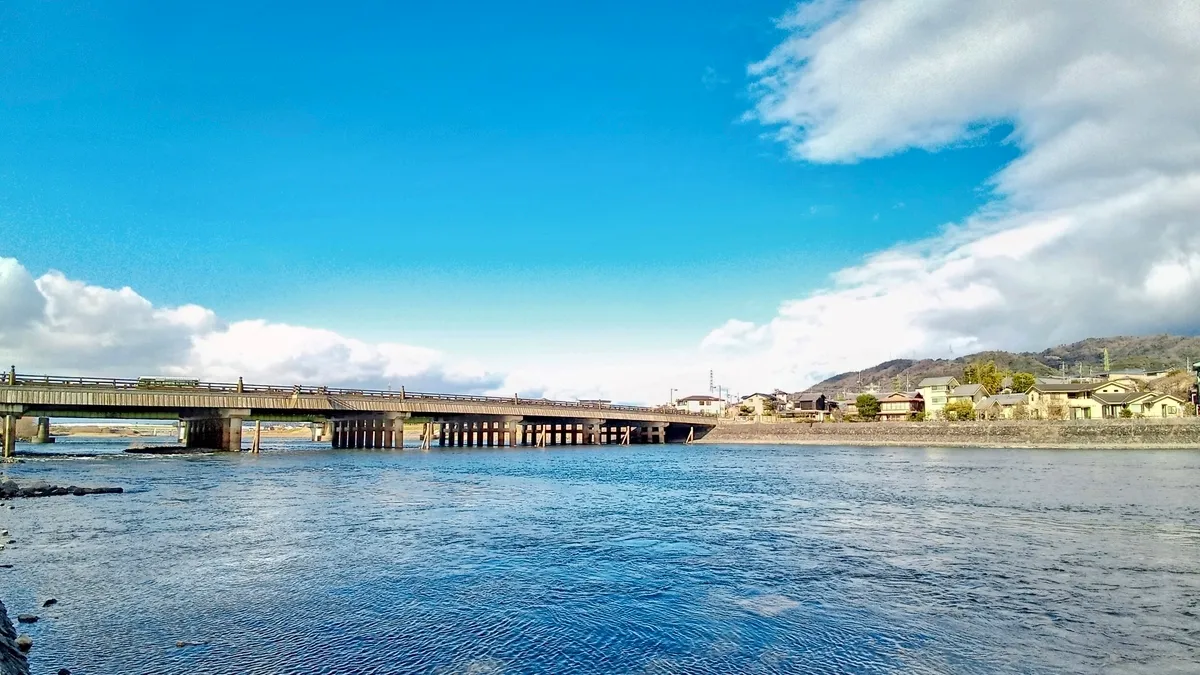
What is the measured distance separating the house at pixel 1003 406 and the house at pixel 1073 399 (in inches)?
58.9

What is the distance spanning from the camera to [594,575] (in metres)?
14.9

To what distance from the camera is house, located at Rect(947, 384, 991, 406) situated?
11050 centimetres

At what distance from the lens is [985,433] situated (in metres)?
82.4

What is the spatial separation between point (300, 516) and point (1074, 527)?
2579cm

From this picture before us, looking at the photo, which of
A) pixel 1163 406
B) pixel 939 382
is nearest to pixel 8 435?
pixel 1163 406

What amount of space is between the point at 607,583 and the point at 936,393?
121 metres

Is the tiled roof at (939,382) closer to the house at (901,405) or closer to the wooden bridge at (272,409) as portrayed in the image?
the house at (901,405)

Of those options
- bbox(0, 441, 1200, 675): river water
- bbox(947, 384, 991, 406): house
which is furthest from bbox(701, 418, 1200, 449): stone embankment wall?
bbox(0, 441, 1200, 675): river water

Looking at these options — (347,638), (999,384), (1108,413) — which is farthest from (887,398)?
(347,638)

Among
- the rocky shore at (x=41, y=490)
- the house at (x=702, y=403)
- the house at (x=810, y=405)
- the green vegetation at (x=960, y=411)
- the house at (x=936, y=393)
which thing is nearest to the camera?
the rocky shore at (x=41, y=490)

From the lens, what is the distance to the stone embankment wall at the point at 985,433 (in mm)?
70000

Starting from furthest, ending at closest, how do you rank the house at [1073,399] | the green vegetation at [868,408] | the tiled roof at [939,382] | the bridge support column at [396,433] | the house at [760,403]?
the house at [760,403]
the tiled roof at [939,382]
the green vegetation at [868,408]
the house at [1073,399]
the bridge support column at [396,433]

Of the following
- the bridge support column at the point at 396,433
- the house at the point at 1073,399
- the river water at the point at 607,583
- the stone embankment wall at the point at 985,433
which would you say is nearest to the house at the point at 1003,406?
the house at the point at 1073,399

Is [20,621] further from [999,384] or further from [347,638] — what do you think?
[999,384]
